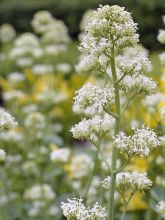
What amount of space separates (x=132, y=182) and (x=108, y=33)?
22.9 inches

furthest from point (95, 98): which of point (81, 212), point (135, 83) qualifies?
point (81, 212)

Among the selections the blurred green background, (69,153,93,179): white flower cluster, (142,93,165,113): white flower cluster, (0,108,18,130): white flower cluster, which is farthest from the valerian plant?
the blurred green background

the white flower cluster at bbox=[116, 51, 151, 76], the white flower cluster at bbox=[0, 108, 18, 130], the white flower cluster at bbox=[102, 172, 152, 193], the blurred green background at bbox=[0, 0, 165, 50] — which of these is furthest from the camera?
the blurred green background at bbox=[0, 0, 165, 50]

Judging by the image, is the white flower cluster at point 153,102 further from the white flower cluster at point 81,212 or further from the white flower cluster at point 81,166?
the white flower cluster at point 81,212

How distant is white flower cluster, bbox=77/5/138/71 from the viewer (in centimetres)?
248

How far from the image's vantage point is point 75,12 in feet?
48.0

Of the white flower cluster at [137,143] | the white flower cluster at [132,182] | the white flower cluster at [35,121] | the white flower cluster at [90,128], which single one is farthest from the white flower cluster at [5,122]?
the white flower cluster at [35,121]

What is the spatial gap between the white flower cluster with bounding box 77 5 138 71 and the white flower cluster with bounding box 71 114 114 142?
224 mm

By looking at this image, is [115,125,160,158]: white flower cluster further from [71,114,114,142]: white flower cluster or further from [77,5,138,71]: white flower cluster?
[77,5,138,71]: white flower cluster

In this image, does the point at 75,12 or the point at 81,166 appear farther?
the point at 75,12

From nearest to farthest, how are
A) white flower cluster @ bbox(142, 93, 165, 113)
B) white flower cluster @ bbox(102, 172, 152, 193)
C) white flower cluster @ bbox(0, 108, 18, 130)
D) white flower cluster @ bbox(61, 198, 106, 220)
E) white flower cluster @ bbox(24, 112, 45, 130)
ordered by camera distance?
white flower cluster @ bbox(61, 198, 106, 220)
white flower cluster @ bbox(102, 172, 152, 193)
white flower cluster @ bbox(0, 108, 18, 130)
white flower cluster @ bbox(142, 93, 165, 113)
white flower cluster @ bbox(24, 112, 45, 130)

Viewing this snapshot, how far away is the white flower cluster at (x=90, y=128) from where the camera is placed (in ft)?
8.53

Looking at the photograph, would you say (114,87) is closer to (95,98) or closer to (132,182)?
(95,98)

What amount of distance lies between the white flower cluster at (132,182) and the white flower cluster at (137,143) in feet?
0.72
